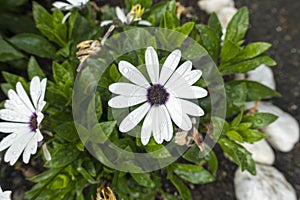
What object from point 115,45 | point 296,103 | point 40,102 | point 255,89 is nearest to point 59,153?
point 40,102

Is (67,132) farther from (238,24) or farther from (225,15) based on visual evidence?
(225,15)

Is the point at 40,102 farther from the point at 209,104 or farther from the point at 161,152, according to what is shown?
the point at 209,104

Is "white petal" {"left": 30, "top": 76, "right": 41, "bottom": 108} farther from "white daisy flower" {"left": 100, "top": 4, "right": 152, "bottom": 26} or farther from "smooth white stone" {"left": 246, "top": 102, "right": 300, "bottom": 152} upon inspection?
"smooth white stone" {"left": 246, "top": 102, "right": 300, "bottom": 152}

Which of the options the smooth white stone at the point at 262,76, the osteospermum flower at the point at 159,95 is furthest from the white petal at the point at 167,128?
the smooth white stone at the point at 262,76

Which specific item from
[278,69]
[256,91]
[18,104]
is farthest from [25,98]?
[278,69]

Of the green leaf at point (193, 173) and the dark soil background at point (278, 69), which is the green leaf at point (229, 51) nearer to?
the green leaf at point (193, 173)

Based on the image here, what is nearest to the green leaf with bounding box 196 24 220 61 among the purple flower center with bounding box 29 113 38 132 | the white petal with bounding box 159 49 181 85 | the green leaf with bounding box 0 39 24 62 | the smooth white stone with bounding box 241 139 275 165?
the white petal with bounding box 159 49 181 85

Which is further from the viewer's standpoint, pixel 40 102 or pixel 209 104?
pixel 209 104
